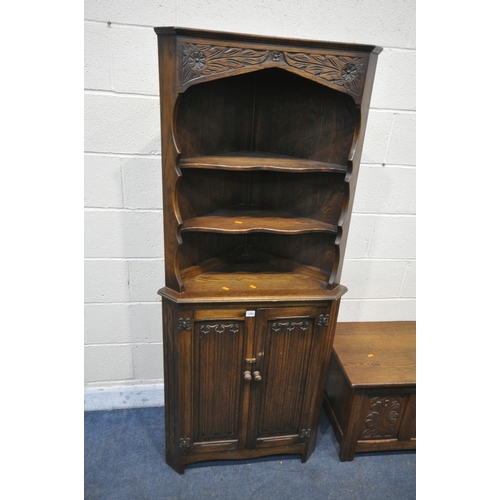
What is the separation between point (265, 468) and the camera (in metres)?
1.67

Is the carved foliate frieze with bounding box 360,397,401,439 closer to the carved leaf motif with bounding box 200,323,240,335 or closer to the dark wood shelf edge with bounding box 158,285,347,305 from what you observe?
the dark wood shelf edge with bounding box 158,285,347,305

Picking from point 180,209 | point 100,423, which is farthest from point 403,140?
point 100,423

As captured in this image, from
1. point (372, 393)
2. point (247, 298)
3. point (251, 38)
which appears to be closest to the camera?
point (251, 38)

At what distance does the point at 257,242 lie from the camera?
170cm

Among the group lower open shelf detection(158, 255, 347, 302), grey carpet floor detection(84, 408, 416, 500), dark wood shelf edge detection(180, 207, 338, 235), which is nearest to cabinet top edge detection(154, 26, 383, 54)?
dark wood shelf edge detection(180, 207, 338, 235)

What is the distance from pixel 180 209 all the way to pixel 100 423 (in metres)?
1.26

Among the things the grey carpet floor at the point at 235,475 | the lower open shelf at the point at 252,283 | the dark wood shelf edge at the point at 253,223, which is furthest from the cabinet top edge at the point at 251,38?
the grey carpet floor at the point at 235,475

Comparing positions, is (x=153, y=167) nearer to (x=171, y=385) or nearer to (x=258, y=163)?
(x=258, y=163)

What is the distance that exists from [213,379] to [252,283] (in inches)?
16.5

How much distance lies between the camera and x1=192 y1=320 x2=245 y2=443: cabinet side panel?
1408mm

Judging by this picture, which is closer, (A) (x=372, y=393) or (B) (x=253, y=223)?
(B) (x=253, y=223)

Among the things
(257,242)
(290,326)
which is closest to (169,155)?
(257,242)

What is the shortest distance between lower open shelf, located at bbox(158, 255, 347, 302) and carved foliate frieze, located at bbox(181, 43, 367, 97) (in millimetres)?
716

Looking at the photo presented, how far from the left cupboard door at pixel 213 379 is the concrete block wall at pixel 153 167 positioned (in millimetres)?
467
